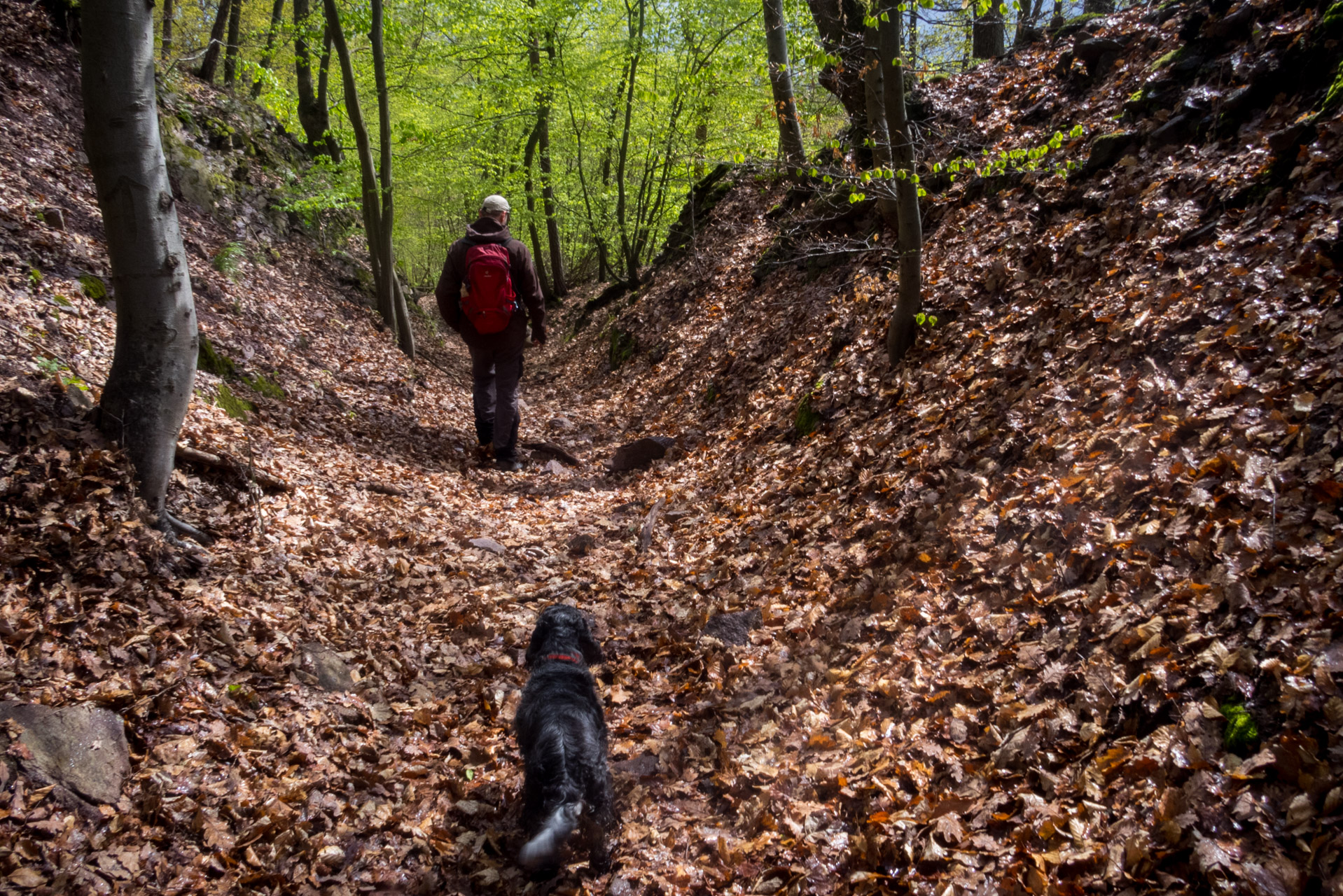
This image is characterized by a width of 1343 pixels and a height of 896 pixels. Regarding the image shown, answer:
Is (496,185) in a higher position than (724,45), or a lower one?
lower

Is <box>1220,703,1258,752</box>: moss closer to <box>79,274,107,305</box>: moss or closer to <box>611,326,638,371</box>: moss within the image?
<box>79,274,107,305</box>: moss

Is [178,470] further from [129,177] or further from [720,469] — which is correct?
[720,469]

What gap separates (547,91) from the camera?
16.3 m

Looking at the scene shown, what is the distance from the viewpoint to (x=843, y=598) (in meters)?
4.52

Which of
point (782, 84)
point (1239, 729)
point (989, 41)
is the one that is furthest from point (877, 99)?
point (989, 41)

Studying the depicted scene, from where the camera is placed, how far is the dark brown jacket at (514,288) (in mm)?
8125

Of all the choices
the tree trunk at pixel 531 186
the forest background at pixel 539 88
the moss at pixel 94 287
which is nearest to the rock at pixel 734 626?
the moss at pixel 94 287

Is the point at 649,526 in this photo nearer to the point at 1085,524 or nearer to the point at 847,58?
the point at 1085,524

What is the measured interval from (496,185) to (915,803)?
1844cm

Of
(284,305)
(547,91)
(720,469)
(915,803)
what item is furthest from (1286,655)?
(547,91)

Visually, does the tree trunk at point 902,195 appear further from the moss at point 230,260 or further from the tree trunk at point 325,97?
the tree trunk at point 325,97

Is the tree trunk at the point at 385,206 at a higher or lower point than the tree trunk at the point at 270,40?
lower

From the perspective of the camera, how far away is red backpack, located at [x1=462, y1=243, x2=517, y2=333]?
26.1 feet

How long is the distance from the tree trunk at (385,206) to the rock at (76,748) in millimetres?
10091
